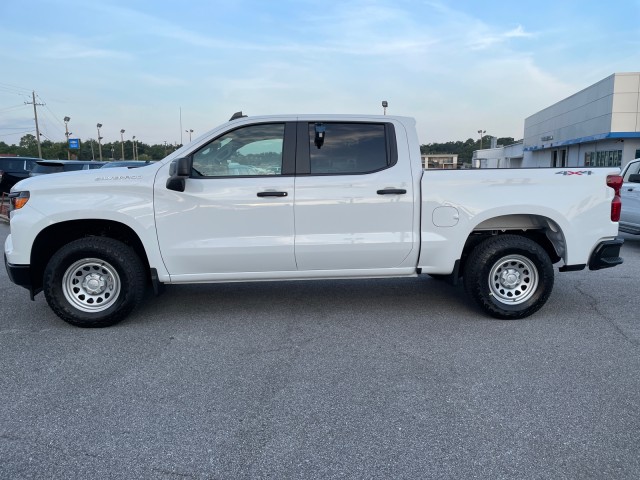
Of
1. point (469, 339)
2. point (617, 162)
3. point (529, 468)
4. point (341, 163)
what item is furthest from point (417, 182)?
point (617, 162)

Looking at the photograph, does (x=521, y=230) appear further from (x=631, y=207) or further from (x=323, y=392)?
(x=631, y=207)

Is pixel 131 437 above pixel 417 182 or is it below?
below

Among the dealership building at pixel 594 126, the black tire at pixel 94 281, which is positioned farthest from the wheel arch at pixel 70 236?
the dealership building at pixel 594 126

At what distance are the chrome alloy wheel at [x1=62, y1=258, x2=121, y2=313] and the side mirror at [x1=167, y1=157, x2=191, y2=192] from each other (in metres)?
1.04

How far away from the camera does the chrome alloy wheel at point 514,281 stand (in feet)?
17.1

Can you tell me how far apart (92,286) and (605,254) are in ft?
16.9

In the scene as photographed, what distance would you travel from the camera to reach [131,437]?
3039mm

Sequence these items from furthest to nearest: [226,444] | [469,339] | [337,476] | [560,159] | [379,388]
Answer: [560,159], [469,339], [379,388], [226,444], [337,476]

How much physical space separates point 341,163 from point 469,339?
2.07 metres

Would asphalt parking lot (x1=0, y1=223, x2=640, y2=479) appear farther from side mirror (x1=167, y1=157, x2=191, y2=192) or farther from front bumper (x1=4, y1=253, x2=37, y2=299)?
side mirror (x1=167, y1=157, x2=191, y2=192)

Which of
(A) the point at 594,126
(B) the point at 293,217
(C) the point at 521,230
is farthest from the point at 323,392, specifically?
(A) the point at 594,126

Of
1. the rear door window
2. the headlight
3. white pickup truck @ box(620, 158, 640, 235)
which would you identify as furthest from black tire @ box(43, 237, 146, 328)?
white pickup truck @ box(620, 158, 640, 235)

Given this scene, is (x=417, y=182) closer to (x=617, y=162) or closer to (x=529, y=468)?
(x=529, y=468)

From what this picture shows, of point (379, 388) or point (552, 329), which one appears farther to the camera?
point (552, 329)
